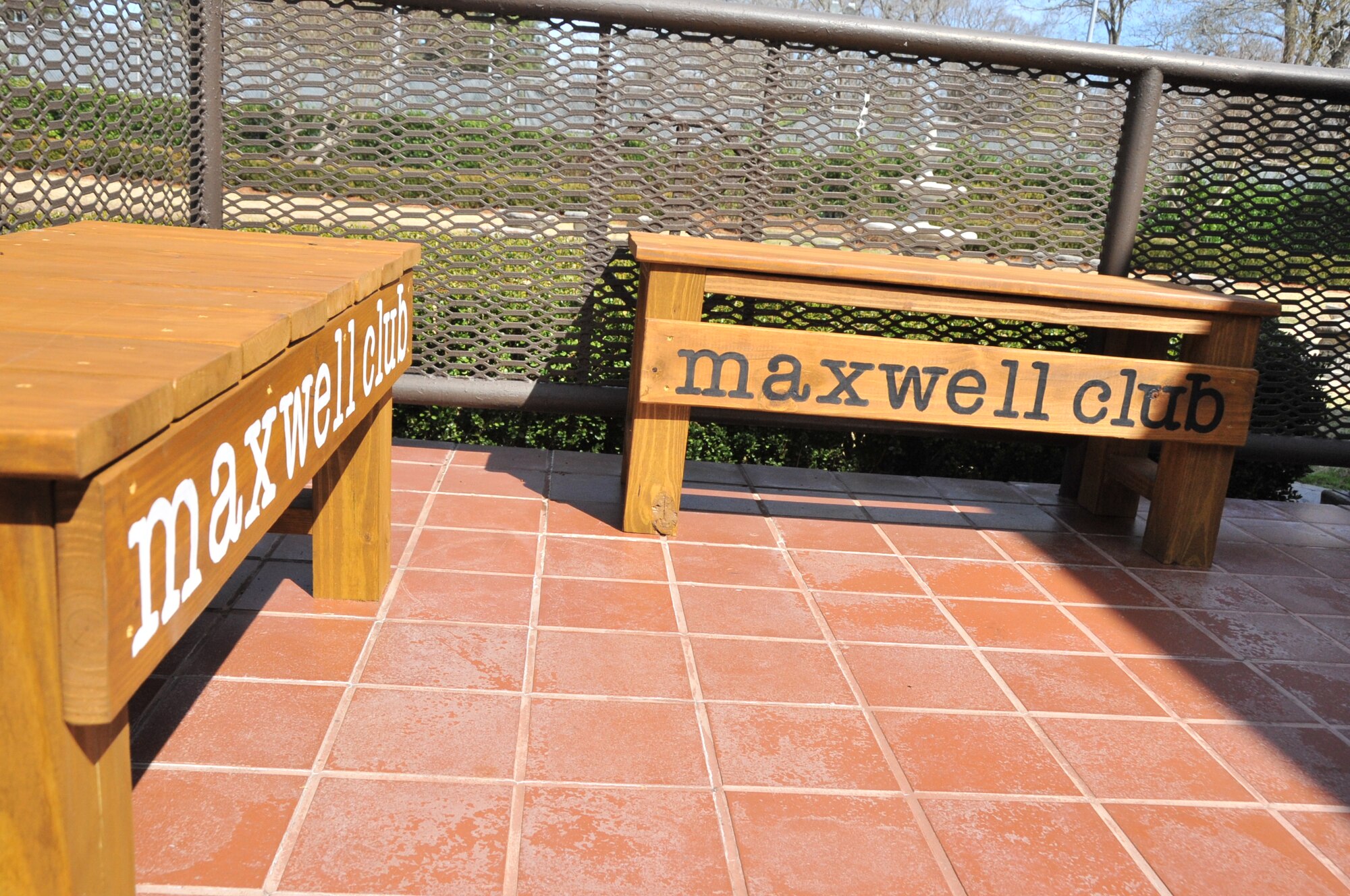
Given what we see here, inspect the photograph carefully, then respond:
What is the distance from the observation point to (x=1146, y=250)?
4.68 meters

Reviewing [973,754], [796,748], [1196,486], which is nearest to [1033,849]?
[973,754]

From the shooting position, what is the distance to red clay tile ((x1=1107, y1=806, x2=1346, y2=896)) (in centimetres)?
212

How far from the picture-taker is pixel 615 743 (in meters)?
2.45

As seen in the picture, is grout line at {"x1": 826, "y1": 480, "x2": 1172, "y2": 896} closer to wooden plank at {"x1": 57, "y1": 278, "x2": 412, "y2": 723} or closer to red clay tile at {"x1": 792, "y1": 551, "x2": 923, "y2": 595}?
red clay tile at {"x1": 792, "y1": 551, "x2": 923, "y2": 595}

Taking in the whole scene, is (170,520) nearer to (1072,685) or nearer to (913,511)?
(1072,685)

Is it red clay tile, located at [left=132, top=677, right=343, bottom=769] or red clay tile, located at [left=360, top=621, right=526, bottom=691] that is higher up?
red clay tile, located at [left=360, top=621, right=526, bottom=691]

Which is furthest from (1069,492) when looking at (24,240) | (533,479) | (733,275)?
(24,240)

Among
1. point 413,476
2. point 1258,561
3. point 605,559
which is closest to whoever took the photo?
point 605,559

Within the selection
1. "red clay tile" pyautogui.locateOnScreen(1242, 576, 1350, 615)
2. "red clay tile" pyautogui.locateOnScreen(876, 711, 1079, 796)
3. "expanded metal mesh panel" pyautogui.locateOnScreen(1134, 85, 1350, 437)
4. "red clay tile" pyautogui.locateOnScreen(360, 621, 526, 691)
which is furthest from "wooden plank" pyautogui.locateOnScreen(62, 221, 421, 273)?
"expanded metal mesh panel" pyautogui.locateOnScreen(1134, 85, 1350, 437)

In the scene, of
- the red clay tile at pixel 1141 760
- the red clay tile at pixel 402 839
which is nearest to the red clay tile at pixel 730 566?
the red clay tile at pixel 1141 760

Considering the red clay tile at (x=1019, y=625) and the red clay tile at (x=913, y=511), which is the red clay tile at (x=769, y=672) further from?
the red clay tile at (x=913, y=511)

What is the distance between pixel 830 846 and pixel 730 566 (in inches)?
61.2

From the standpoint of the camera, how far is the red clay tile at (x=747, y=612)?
10.2 feet

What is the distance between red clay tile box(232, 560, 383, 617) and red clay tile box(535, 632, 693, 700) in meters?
0.51
